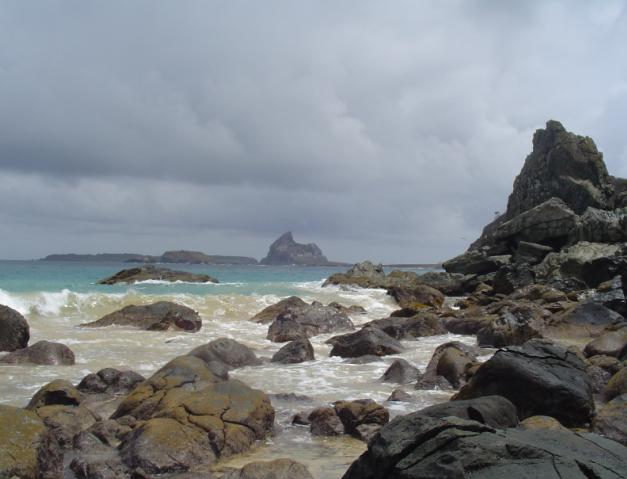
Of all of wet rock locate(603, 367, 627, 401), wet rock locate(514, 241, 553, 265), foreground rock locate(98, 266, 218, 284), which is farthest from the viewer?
foreground rock locate(98, 266, 218, 284)

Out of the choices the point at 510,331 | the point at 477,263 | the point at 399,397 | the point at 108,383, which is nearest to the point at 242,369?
the point at 108,383

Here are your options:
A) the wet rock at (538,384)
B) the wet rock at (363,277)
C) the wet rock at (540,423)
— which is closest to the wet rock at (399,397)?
the wet rock at (538,384)

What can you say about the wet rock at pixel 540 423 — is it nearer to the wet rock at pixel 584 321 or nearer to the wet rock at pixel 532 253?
the wet rock at pixel 584 321

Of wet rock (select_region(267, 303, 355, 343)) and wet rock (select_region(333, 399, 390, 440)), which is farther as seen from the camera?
wet rock (select_region(267, 303, 355, 343))

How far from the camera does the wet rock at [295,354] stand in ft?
45.8

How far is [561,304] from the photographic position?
65.8 feet

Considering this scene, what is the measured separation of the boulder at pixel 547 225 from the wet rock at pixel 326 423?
33556 mm

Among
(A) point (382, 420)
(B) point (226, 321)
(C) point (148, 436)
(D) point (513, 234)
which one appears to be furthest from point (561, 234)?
(C) point (148, 436)

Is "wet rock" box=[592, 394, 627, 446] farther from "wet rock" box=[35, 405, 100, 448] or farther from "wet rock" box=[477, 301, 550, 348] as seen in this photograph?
"wet rock" box=[477, 301, 550, 348]

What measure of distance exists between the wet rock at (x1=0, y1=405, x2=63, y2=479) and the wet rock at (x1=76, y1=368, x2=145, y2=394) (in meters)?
4.33

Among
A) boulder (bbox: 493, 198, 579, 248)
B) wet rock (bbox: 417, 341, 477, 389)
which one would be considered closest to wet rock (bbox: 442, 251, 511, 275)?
boulder (bbox: 493, 198, 579, 248)

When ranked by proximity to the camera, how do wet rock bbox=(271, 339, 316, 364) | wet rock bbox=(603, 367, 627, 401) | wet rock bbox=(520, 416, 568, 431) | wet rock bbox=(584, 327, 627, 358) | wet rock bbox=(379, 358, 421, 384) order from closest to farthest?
wet rock bbox=(520, 416, 568, 431), wet rock bbox=(603, 367, 627, 401), wet rock bbox=(379, 358, 421, 384), wet rock bbox=(584, 327, 627, 358), wet rock bbox=(271, 339, 316, 364)

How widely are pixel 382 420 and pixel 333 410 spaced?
29.7 inches

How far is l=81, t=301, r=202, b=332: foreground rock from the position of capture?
65.4 feet
